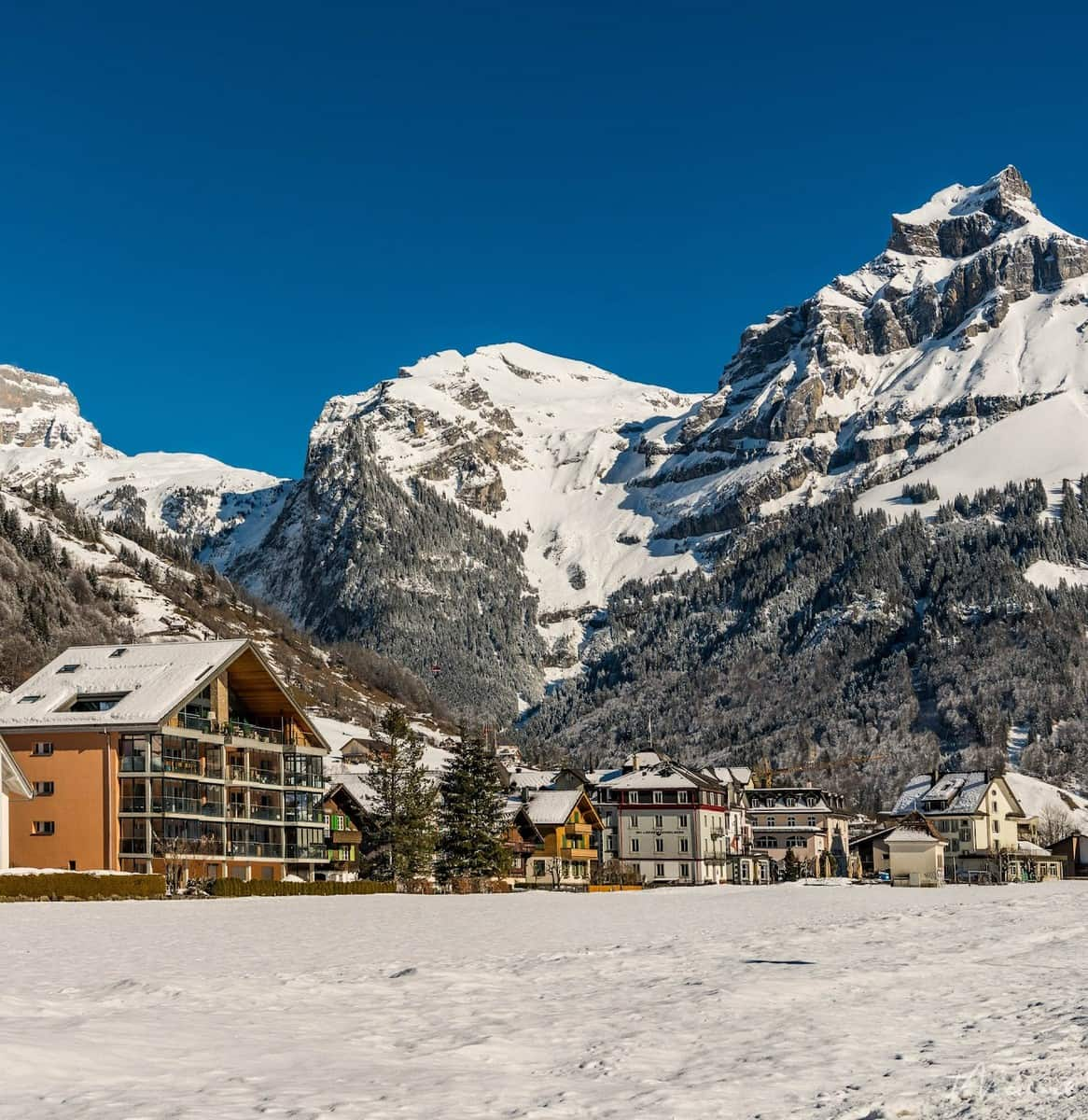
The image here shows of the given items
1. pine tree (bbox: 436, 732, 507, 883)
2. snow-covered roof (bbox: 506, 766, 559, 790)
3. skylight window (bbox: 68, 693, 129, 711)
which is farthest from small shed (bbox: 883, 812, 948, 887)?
skylight window (bbox: 68, 693, 129, 711)

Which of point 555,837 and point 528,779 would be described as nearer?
point 555,837

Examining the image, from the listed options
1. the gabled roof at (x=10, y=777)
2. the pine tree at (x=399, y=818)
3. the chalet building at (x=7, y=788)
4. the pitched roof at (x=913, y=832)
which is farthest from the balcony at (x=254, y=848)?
the pitched roof at (x=913, y=832)

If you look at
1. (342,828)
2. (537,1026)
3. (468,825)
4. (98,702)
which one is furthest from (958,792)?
(537,1026)

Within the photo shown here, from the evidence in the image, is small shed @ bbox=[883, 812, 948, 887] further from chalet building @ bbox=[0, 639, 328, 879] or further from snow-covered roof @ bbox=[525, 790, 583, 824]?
chalet building @ bbox=[0, 639, 328, 879]

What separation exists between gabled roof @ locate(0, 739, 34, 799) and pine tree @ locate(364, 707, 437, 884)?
2694 cm

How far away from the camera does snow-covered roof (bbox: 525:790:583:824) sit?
142 m

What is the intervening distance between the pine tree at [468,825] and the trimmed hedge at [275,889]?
479 inches

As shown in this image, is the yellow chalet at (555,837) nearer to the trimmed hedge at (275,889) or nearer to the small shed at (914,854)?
the small shed at (914,854)

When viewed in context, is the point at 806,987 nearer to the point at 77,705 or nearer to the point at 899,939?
the point at 899,939

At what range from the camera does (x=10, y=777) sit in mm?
80312

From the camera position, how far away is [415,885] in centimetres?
9738

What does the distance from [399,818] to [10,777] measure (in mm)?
29110

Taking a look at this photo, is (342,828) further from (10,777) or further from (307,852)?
(10,777)

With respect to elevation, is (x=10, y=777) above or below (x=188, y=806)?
above
